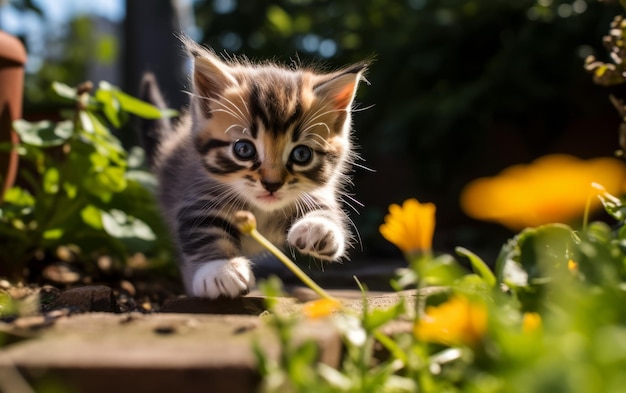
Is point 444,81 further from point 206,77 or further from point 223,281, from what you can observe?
point 223,281

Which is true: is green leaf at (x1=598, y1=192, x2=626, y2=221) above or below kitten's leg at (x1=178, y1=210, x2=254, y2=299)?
above

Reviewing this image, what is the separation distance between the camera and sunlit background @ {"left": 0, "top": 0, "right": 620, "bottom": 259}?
142 inches

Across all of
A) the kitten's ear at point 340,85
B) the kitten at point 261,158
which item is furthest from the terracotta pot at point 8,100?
the kitten's ear at point 340,85

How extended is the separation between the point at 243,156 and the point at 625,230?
107cm

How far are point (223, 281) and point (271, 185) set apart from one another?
0.38 metres

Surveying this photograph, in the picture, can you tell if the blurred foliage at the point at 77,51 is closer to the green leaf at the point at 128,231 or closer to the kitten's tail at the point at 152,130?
the kitten's tail at the point at 152,130

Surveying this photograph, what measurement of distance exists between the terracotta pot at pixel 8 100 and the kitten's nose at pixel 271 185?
3.26 feet

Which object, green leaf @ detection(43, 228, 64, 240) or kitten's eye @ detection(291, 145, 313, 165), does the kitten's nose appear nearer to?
kitten's eye @ detection(291, 145, 313, 165)

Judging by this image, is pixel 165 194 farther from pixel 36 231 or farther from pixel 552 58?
pixel 552 58

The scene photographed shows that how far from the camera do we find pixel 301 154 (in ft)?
6.57

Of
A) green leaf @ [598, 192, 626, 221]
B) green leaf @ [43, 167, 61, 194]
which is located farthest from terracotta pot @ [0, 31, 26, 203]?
green leaf @ [598, 192, 626, 221]

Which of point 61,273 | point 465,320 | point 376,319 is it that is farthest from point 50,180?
point 465,320

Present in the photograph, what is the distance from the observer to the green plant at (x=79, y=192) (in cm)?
226

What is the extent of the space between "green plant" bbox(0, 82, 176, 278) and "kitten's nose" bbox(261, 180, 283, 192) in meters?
0.58
